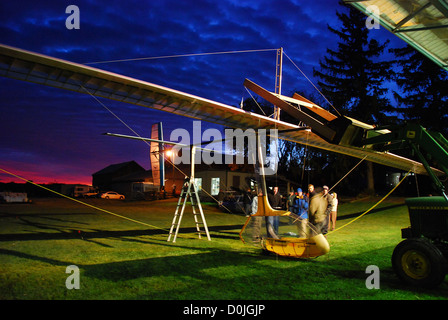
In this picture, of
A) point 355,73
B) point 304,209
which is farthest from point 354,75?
point 304,209

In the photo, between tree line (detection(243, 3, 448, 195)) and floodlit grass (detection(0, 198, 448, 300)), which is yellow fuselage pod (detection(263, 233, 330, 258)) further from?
tree line (detection(243, 3, 448, 195))

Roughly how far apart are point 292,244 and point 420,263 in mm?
2736

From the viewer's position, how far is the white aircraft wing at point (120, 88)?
7.29 metres

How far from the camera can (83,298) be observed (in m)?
4.83

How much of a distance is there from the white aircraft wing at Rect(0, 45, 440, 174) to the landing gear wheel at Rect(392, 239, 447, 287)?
Result: 2180 mm

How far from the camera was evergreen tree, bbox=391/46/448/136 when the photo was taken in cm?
3006

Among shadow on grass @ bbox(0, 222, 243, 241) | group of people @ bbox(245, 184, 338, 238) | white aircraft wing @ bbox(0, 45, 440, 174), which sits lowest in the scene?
shadow on grass @ bbox(0, 222, 243, 241)

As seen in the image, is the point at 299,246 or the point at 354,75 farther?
the point at 354,75

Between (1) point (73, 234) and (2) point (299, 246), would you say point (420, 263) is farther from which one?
(1) point (73, 234)

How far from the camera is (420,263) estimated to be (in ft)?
18.5

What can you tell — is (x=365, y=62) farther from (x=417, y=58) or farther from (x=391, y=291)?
(x=391, y=291)

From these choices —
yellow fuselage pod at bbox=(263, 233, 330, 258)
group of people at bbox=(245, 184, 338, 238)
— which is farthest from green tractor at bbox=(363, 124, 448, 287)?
group of people at bbox=(245, 184, 338, 238)

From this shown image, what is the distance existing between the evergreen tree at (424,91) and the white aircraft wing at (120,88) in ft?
81.5

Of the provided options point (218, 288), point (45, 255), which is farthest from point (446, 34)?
point (45, 255)
